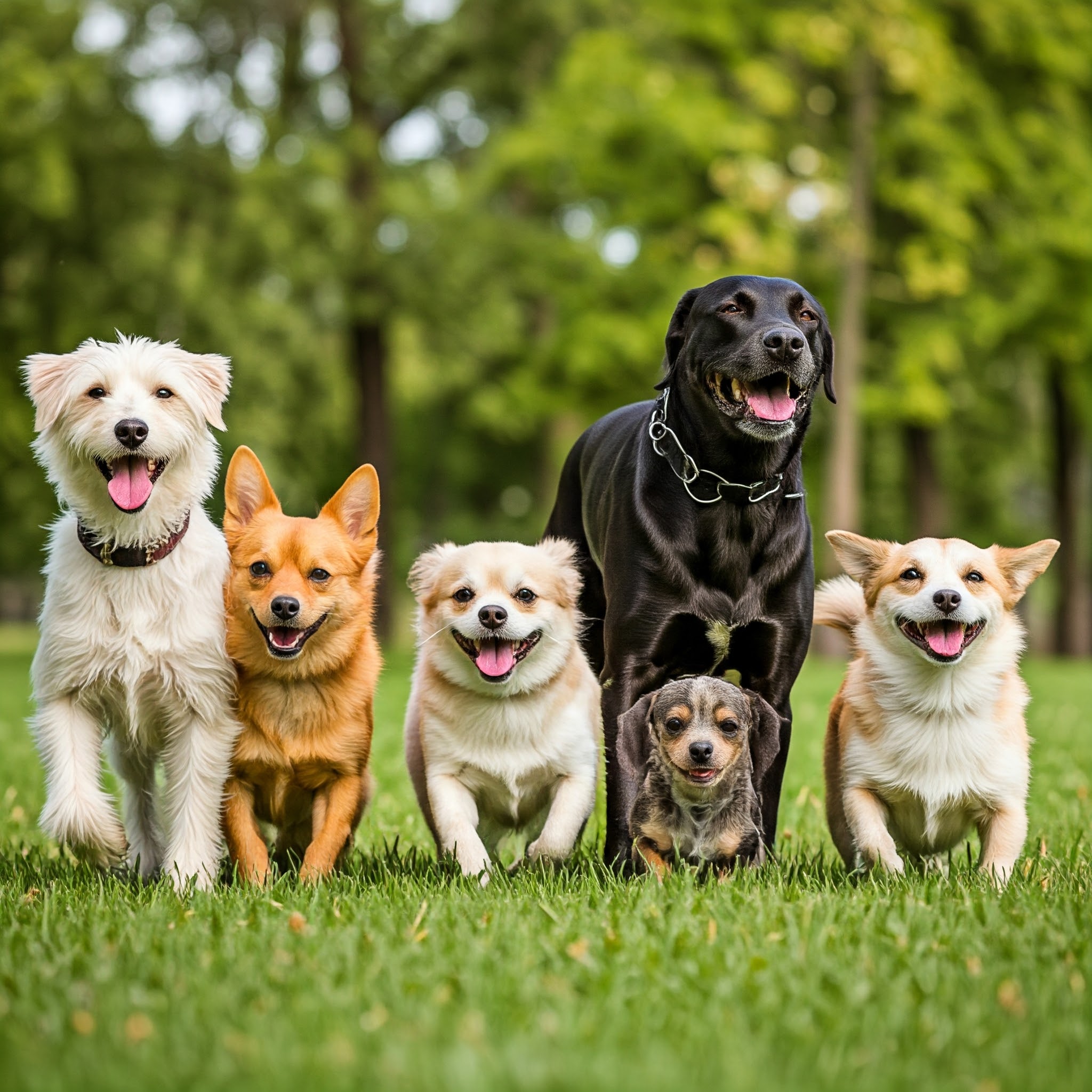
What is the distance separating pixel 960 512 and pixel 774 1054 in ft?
91.5

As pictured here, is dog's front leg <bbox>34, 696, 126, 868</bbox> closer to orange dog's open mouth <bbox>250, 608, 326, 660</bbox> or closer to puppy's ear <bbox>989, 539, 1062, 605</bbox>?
orange dog's open mouth <bbox>250, 608, 326, 660</bbox>

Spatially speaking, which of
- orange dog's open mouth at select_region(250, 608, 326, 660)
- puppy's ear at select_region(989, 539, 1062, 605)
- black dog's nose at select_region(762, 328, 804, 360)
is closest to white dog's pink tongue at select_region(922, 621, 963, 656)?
puppy's ear at select_region(989, 539, 1062, 605)

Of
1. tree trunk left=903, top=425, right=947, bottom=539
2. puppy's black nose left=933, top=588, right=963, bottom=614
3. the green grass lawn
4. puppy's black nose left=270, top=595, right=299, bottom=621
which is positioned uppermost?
tree trunk left=903, top=425, right=947, bottom=539

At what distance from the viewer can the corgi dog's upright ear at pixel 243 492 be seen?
15.6ft

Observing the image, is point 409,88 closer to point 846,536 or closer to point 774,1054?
point 846,536

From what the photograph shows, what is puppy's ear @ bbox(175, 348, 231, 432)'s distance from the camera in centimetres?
452

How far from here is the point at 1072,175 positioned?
57.9 feet

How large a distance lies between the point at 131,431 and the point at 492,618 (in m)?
1.41

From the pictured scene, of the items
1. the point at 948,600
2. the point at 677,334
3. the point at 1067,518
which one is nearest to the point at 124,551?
the point at 677,334

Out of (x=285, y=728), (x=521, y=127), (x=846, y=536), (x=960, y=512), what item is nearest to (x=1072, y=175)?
(x=521, y=127)

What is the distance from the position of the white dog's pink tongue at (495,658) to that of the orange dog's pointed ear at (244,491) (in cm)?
95

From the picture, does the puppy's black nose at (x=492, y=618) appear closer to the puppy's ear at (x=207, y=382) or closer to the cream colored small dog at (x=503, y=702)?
the cream colored small dog at (x=503, y=702)

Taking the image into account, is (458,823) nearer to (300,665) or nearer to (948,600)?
(300,665)

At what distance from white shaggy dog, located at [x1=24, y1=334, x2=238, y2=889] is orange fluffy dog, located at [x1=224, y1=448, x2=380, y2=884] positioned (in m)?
0.11
